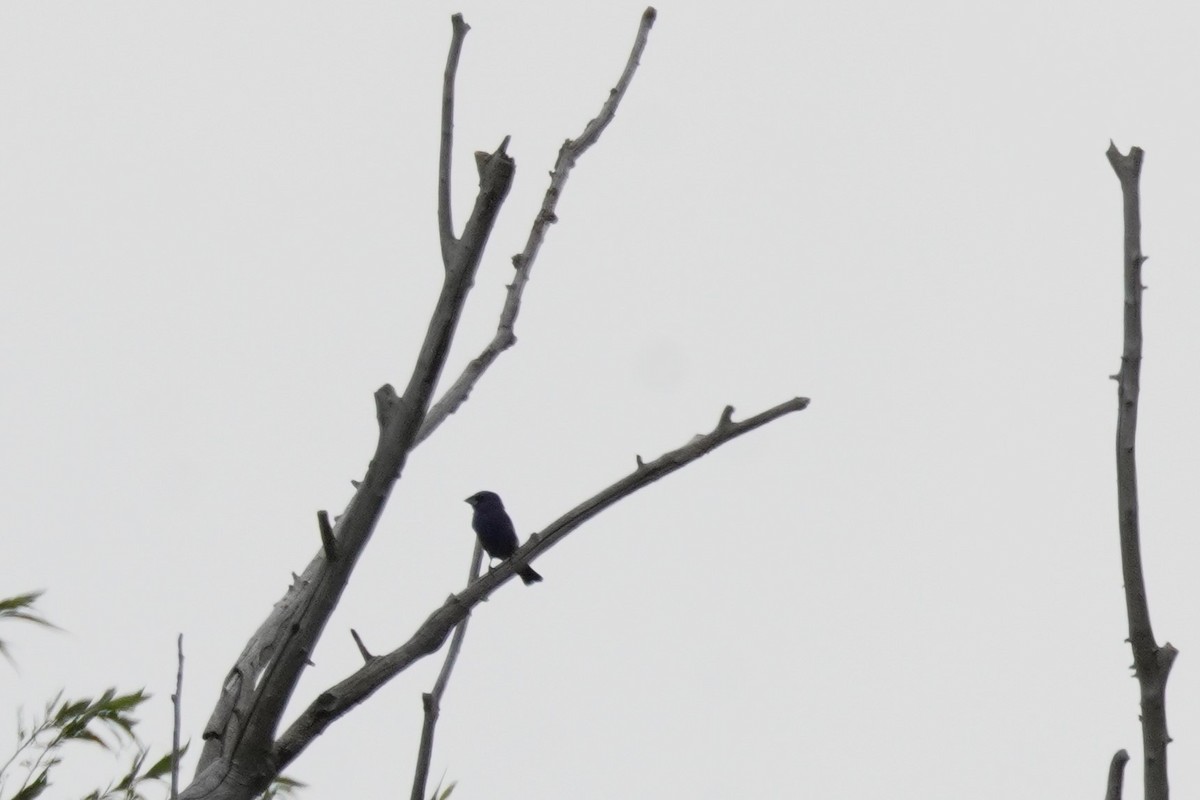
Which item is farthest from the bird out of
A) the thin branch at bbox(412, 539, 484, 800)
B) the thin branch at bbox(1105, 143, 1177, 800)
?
the thin branch at bbox(1105, 143, 1177, 800)

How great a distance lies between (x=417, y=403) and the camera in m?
3.27

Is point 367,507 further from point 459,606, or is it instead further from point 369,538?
point 459,606

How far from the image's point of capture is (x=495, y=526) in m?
9.45

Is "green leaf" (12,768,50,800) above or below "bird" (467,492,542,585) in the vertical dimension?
below

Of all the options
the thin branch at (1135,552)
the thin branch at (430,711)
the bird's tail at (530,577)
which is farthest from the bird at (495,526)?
the thin branch at (1135,552)

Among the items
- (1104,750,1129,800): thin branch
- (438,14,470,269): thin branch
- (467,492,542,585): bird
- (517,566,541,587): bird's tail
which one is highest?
(467,492,542,585): bird

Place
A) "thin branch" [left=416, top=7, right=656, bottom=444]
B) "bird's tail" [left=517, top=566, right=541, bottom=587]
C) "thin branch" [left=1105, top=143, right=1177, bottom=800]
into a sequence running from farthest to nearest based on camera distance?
"bird's tail" [left=517, top=566, right=541, bottom=587] → "thin branch" [left=416, top=7, right=656, bottom=444] → "thin branch" [left=1105, top=143, right=1177, bottom=800]

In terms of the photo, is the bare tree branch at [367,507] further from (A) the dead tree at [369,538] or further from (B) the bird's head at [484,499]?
(B) the bird's head at [484,499]

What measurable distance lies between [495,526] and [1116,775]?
24.5 feet

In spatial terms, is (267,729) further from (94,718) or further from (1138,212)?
(94,718)

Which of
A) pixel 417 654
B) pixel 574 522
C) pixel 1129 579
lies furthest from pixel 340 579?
pixel 1129 579

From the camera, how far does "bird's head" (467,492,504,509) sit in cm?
973

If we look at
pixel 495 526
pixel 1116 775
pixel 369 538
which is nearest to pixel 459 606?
pixel 369 538

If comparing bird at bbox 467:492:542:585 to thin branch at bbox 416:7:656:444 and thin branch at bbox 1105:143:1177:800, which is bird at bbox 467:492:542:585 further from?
thin branch at bbox 1105:143:1177:800
